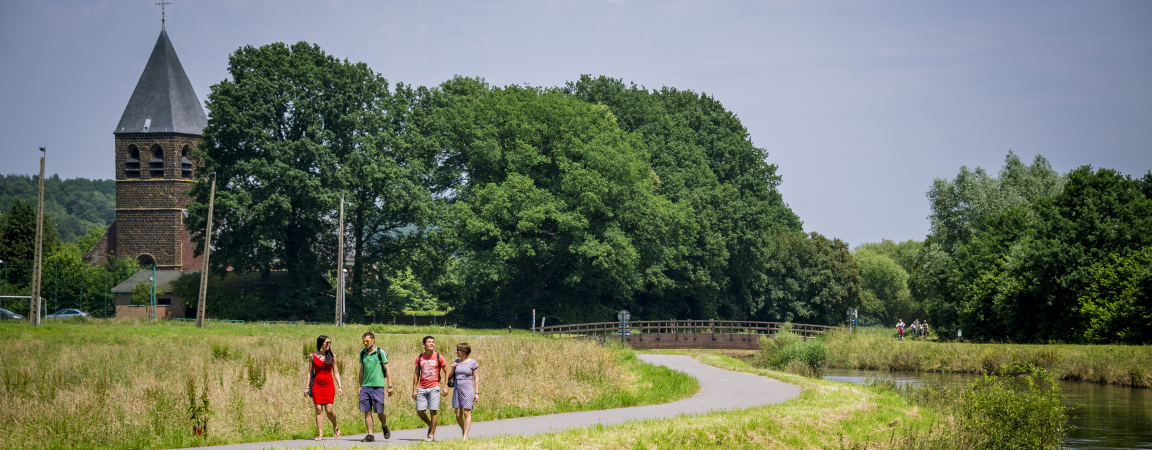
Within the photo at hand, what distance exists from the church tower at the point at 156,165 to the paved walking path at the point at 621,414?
5595 cm

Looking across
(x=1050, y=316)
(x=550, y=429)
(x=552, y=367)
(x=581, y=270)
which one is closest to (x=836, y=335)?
(x=1050, y=316)

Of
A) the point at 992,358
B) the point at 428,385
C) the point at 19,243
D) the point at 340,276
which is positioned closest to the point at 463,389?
the point at 428,385

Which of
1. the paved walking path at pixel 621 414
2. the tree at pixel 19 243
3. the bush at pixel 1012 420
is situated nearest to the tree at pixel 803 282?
the paved walking path at pixel 621 414

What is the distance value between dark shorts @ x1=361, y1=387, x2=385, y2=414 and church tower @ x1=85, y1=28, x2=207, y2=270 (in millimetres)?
61518

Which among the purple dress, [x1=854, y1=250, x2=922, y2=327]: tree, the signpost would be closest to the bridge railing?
the signpost

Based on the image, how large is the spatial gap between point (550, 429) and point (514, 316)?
43193mm

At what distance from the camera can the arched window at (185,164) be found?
235 ft

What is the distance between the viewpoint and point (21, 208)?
262ft

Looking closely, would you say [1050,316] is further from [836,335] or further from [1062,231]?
[836,335]

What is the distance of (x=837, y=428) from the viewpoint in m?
17.2

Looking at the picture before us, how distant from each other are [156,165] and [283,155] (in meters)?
25.2

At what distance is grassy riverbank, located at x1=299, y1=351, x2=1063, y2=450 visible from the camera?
1427 cm

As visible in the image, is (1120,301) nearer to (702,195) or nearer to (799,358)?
(799,358)

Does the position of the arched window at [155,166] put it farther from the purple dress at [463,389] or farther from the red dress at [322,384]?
the purple dress at [463,389]
